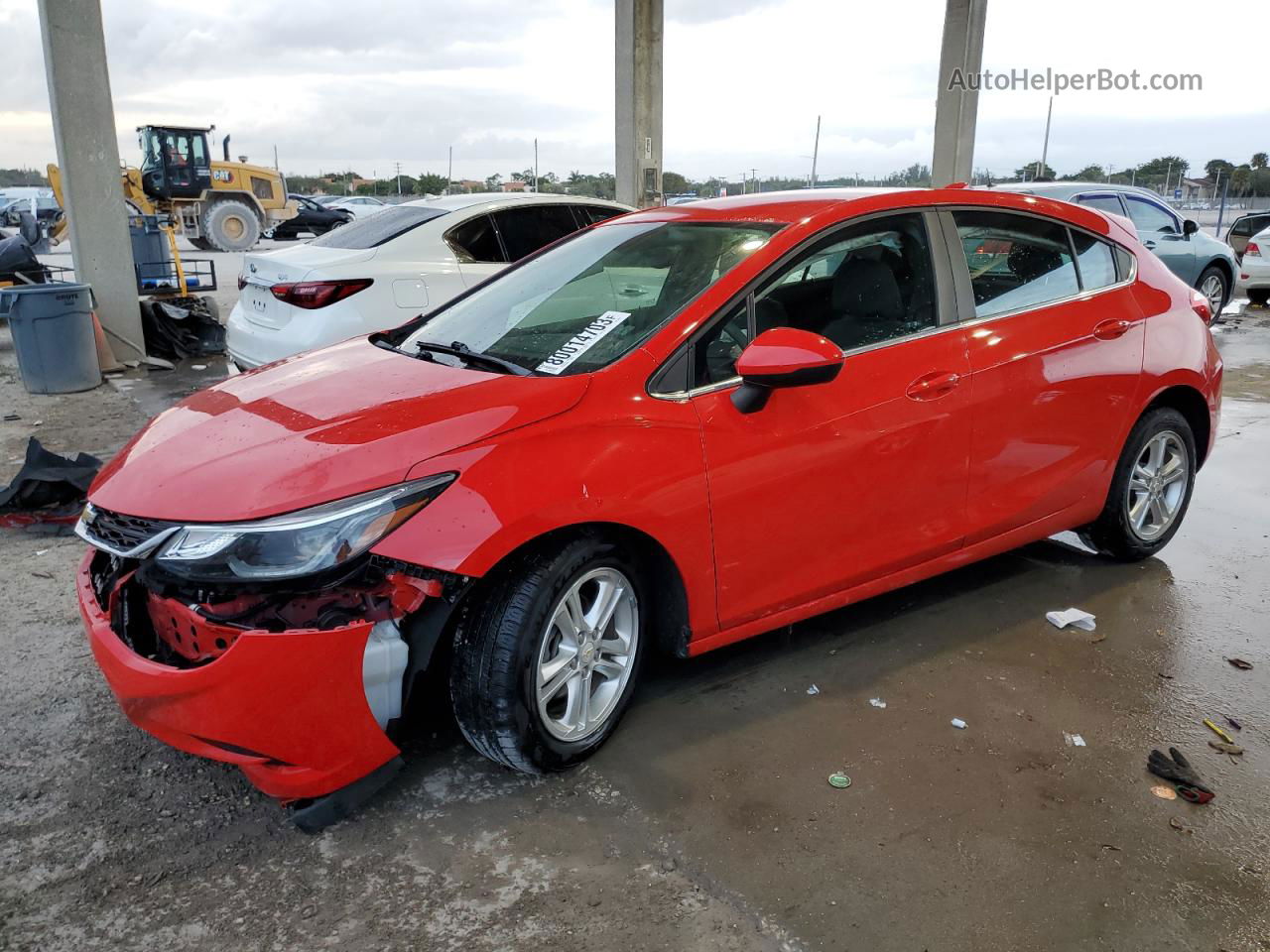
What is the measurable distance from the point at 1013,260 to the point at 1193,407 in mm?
1278

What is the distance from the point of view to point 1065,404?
3814mm

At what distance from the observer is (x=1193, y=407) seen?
174 inches

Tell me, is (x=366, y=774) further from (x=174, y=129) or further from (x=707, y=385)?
(x=174, y=129)

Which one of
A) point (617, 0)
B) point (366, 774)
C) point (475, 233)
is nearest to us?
point (366, 774)

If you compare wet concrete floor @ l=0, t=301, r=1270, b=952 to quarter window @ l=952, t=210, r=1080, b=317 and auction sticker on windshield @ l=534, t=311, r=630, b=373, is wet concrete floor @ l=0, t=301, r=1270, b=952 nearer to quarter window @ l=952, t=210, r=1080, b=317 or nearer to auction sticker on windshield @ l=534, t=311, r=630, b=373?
auction sticker on windshield @ l=534, t=311, r=630, b=373

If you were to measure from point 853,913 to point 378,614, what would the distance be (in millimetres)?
1341

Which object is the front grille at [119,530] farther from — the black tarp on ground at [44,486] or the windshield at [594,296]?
the black tarp on ground at [44,486]

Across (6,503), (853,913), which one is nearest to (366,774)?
(853,913)

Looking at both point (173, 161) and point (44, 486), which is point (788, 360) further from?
point (173, 161)

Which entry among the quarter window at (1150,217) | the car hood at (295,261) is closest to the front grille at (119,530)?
the car hood at (295,261)

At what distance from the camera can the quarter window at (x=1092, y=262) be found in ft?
13.2

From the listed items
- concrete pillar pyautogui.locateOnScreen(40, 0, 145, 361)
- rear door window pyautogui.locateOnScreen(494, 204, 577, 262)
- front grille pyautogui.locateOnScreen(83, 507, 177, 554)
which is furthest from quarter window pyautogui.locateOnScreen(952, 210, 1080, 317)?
concrete pillar pyautogui.locateOnScreen(40, 0, 145, 361)

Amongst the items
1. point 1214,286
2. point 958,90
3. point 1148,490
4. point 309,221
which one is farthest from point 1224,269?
point 309,221

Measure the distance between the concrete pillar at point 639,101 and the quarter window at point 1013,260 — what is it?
37.9 feet
